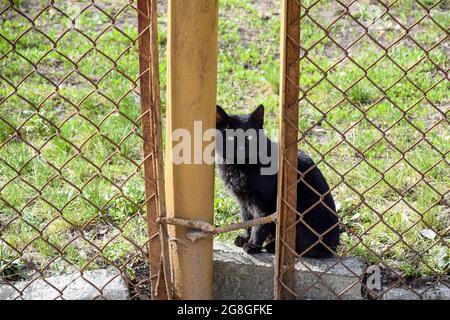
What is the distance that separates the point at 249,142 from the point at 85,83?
2.06m

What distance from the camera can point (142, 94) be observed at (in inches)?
95.9

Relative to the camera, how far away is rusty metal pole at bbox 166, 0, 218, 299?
2312 millimetres

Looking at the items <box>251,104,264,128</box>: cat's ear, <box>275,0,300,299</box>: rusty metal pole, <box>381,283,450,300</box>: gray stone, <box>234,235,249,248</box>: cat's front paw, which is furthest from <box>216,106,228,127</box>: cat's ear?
<box>381,283,450,300</box>: gray stone

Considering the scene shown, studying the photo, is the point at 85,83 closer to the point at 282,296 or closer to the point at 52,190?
the point at 52,190

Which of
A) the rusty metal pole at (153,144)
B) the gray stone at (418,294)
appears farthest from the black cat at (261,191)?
the rusty metal pole at (153,144)

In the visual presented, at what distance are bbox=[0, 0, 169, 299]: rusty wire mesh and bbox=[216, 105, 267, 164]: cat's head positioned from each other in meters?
0.49

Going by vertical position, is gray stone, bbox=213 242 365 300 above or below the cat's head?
below

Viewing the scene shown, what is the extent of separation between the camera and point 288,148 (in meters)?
2.51

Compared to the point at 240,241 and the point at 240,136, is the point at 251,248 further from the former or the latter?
the point at 240,136

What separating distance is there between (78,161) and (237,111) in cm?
128

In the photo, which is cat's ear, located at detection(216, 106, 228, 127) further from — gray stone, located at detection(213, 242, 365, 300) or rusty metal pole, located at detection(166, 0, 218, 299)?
rusty metal pole, located at detection(166, 0, 218, 299)

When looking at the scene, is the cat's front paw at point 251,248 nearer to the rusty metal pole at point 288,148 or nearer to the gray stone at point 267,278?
the gray stone at point 267,278

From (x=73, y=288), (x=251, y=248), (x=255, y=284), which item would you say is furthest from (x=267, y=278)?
(x=73, y=288)

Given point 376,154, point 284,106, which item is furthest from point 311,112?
point 284,106
